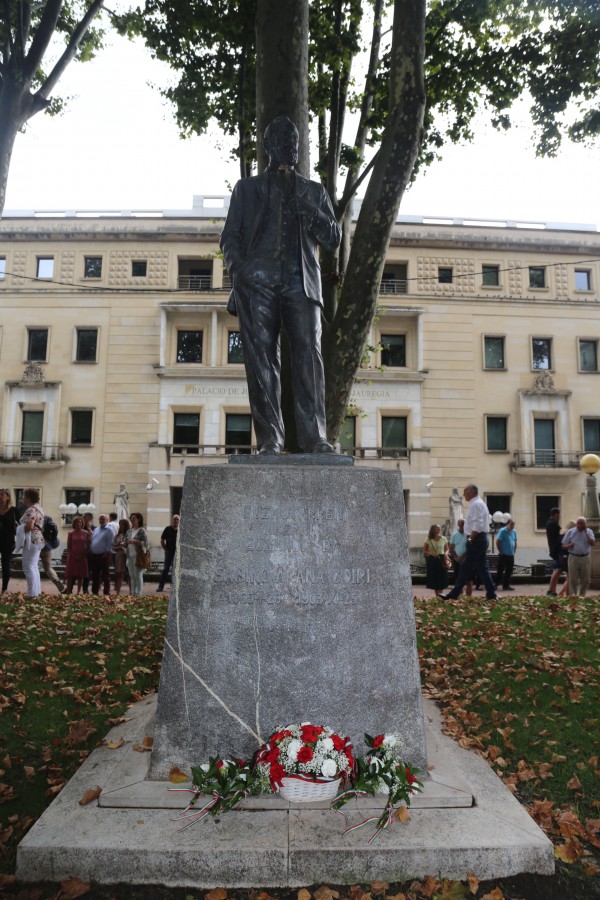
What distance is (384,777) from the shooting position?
3.58 meters

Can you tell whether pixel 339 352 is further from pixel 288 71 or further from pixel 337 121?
pixel 337 121

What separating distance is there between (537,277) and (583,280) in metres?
2.40

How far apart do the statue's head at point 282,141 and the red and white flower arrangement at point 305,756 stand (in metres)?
3.72

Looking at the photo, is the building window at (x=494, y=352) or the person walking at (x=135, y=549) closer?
the person walking at (x=135, y=549)

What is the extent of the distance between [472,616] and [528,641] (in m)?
1.75

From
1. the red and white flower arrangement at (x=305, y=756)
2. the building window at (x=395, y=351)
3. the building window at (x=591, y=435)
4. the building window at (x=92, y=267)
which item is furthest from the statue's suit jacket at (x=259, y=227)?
the building window at (x=591, y=435)

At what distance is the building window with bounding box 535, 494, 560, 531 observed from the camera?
31719 millimetres

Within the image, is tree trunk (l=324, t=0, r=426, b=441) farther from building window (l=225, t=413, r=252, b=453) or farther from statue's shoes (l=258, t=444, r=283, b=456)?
building window (l=225, t=413, r=252, b=453)

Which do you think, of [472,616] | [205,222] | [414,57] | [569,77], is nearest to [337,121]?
[414,57]

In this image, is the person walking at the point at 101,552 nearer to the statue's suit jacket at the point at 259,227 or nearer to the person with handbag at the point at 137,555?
the person with handbag at the point at 137,555

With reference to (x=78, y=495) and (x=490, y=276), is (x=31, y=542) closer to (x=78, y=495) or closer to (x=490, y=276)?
(x=78, y=495)

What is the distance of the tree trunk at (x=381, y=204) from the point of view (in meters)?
8.34

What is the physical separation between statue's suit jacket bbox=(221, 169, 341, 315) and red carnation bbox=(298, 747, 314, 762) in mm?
2892

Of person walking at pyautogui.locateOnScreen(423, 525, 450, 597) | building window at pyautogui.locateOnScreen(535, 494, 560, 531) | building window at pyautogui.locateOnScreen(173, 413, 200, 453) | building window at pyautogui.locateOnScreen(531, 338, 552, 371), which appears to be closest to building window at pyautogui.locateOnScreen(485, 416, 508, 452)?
building window at pyautogui.locateOnScreen(535, 494, 560, 531)
